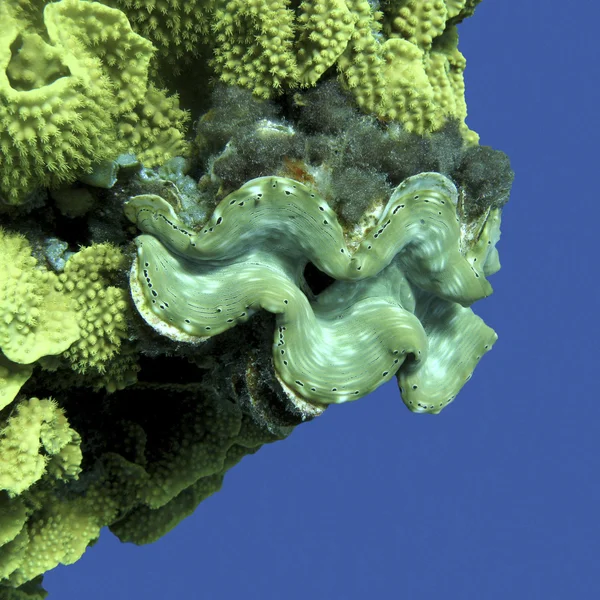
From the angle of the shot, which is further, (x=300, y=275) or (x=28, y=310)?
(x=300, y=275)

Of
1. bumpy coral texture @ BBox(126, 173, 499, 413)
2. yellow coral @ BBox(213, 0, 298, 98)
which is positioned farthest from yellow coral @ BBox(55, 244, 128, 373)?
yellow coral @ BBox(213, 0, 298, 98)

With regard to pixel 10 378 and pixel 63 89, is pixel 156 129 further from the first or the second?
pixel 10 378

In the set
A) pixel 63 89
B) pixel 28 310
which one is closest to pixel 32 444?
pixel 28 310

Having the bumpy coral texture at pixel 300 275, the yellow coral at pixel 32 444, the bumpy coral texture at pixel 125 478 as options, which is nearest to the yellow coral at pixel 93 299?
the bumpy coral texture at pixel 300 275

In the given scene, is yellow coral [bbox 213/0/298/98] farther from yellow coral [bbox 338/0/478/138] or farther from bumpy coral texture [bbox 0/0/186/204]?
bumpy coral texture [bbox 0/0/186/204]

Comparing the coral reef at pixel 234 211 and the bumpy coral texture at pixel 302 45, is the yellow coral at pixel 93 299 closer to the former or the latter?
the coral reef at pixel 234 211

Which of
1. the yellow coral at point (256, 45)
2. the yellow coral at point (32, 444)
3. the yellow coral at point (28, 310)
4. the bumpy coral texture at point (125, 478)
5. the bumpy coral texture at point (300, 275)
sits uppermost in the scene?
the yellow coral at point (256, 45)

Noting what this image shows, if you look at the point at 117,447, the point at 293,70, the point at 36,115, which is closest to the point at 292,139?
the point at 293,70
